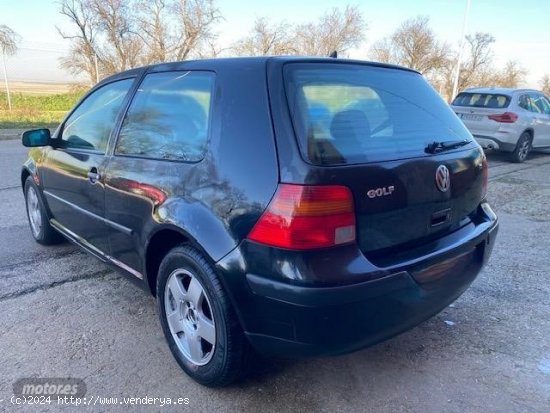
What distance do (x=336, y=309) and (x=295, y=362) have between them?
2.93ft

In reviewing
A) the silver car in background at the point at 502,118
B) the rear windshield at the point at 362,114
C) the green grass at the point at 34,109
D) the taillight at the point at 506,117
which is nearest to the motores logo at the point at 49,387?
the rear windshield at the point at 362,114

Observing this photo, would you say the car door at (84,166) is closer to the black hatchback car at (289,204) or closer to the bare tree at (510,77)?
the black hatchback car at (289,204)

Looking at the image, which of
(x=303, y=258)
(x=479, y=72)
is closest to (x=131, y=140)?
(x=303, y=258)

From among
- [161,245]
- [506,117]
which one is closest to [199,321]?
[161,245]

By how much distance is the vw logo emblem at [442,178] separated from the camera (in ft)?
7.48

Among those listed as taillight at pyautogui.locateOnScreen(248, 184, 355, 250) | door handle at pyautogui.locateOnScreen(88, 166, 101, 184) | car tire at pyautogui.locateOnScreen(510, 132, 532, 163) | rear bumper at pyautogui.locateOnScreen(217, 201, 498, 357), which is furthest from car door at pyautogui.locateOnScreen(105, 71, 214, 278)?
car tire at pyautogui.locateOnScreen(510, 132, 532, 163)

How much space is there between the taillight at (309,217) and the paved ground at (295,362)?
0.93m

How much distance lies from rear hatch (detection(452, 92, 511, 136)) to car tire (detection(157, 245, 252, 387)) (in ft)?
29.4

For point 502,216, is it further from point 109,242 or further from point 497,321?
point 109,242

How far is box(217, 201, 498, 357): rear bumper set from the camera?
1.85 meters

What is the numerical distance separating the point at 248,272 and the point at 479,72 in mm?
41611

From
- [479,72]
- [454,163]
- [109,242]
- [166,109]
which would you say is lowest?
[109,242]

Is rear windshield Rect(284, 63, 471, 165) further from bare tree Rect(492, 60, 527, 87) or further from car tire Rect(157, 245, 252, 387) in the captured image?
bare tree Rect(492, 60, 527, 87)

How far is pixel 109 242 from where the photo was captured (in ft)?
9.90
